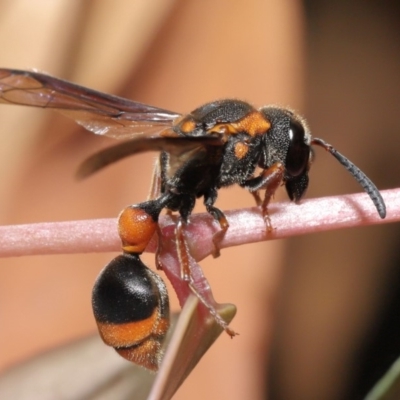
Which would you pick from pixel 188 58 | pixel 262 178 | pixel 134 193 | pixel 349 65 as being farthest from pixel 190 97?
pixel 262 178

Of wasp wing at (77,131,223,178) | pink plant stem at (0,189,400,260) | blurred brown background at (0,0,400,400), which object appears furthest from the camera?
blurred brown background at (0,0,400,400)

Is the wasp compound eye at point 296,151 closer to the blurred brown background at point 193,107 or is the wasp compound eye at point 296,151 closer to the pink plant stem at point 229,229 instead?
the pink plant stem at point 229,229

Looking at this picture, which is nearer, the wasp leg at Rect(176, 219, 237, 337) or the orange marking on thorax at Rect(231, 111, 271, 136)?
the wasp leg at Rect(176, 219, 237, 337)

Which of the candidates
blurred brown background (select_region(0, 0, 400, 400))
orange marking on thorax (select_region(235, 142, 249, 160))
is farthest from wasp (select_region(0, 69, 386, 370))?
blurred brown background (select_region(0, 0, 400, 400))

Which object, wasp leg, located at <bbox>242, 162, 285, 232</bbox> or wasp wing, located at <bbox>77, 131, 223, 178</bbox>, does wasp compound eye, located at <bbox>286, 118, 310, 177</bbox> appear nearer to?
wasp leg, located at <bbox>242, 162, 285, 232</bbox>

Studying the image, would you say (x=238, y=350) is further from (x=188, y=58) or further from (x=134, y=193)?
(x=188, y=58)

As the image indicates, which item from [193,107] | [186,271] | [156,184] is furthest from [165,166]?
[193,107]

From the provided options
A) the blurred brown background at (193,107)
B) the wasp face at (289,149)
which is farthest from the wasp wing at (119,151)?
the blurred brown background at (193,107)

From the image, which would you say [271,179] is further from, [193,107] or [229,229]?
[193,107]
